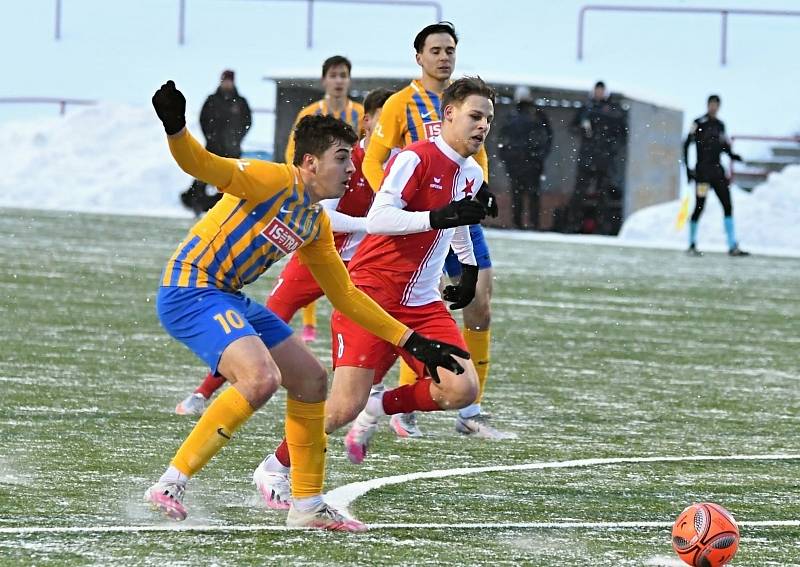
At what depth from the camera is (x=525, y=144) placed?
83.6 ft

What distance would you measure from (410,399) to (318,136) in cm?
165

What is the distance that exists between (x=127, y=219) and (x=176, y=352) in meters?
15.6

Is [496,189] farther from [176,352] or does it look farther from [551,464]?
[551,464]

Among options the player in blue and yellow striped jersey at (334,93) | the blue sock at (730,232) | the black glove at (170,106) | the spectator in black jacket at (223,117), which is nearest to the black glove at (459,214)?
the black glove at (170,106)

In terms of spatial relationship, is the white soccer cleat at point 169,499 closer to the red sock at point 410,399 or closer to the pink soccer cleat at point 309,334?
the red sock at point 410,399

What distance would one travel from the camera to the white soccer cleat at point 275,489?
21.4 feet

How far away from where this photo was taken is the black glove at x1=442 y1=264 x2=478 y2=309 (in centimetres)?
779

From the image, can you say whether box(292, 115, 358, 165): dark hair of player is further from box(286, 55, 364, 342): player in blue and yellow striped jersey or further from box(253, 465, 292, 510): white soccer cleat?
box(286, 55, 364, 342): player in blue and yellow striped jersey

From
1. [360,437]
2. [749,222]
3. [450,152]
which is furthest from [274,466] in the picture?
[749,222]

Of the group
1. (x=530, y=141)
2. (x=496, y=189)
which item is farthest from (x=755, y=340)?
(x=496, y=189)

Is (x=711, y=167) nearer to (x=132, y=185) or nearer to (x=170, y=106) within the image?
(x=132, y=185)

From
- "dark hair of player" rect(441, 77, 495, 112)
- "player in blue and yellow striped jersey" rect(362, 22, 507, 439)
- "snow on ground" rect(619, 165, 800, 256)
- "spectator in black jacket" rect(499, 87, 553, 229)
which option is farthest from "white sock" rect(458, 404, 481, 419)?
"snow on ground" rect(619, 165, 800, 256)

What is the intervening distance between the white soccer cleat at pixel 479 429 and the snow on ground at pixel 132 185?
55.4 ft

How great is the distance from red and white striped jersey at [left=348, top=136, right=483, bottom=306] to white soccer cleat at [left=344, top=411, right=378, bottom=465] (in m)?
0.51
